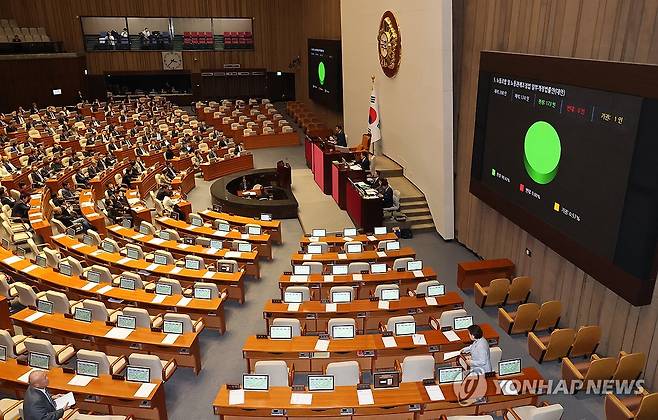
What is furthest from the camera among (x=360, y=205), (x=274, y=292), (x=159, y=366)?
(x=360, y=205)

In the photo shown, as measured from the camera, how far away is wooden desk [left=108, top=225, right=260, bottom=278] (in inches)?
499

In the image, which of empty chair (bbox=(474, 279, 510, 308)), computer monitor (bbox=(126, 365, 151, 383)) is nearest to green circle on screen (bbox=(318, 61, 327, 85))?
empty chair (bbox=(474, 279, 510, 308))

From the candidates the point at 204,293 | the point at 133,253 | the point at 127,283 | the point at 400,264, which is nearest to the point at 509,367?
the point at 400,264

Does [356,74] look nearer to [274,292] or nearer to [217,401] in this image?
[274,292]

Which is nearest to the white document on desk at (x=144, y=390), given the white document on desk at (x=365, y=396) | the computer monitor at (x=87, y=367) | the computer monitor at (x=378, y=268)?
the computer monitor at (x=87, y=367)

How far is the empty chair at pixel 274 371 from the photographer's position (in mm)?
7633

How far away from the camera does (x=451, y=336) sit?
8953 millimetres

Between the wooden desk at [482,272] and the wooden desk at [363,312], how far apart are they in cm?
176

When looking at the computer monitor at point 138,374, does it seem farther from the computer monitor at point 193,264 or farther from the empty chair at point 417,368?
the computer monitor at point 193,264

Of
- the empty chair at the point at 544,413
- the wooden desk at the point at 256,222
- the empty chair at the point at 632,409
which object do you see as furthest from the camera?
the wooden desk at the point at 256,222

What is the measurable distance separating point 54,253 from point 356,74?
14453 millimetres

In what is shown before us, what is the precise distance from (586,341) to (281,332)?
542cm

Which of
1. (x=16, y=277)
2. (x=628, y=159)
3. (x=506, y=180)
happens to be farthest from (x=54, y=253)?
(x=628, y=159)

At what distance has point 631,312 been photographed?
866 cm
